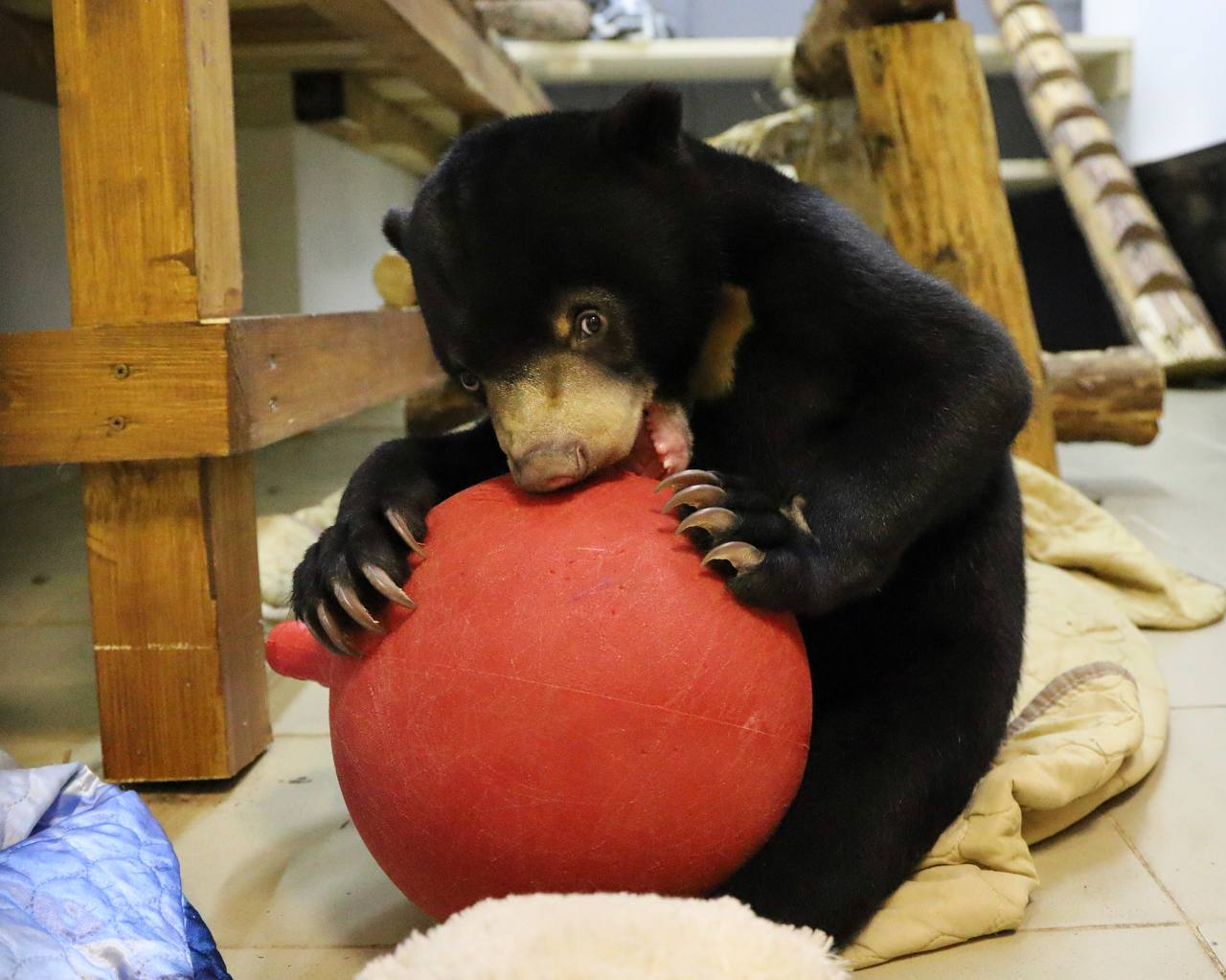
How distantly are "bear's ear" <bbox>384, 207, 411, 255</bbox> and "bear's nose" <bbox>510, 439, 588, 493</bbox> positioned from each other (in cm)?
66

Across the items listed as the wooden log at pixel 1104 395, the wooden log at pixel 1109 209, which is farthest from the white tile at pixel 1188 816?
the wooden log at pixel 1109 209

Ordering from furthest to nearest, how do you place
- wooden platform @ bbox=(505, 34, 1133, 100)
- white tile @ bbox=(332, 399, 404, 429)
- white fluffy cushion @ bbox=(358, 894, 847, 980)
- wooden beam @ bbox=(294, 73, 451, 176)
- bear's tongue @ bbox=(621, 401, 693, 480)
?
wooden platform @ bbox=(505, 34, 1133, 100) < white tile @ bbox=(332, 399, 404, 429) < wooden beam @ bbox=(294, 73, 451, 176) < bear's tongue @ bbox=(621, 401, 693, 480) < white fluffy cushion @ bbox=(358, 894, 847, 980)

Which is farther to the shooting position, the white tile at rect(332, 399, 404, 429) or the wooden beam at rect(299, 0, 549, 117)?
the white tile at rect(332, 399, 404, 429)

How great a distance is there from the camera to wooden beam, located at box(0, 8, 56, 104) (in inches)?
161

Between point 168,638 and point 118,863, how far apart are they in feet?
2.53

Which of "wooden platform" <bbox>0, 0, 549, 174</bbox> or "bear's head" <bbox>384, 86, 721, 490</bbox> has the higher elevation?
"wooden platform" <bbox>0, 0, 549, 174</bbox>

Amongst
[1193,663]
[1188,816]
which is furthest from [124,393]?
[1193,663]

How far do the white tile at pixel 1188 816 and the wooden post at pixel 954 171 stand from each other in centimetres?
175

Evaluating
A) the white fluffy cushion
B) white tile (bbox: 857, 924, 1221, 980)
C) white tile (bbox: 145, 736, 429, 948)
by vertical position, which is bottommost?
white tile (bbox: 145, 736, 429, 948)

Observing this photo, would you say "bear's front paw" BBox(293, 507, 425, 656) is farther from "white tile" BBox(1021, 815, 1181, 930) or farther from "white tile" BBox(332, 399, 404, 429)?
"white tile" BBox(332, 399, 404, 429)

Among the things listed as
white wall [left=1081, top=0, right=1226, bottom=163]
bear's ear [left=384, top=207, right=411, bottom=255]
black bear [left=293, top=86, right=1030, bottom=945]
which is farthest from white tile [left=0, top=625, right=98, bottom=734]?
white wall [left=1081, top=0, right=1226, bottom=163]

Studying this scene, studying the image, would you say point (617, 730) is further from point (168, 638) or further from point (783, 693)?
point (168, 638)

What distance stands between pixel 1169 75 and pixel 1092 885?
8.05 meters

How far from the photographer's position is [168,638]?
231cm
